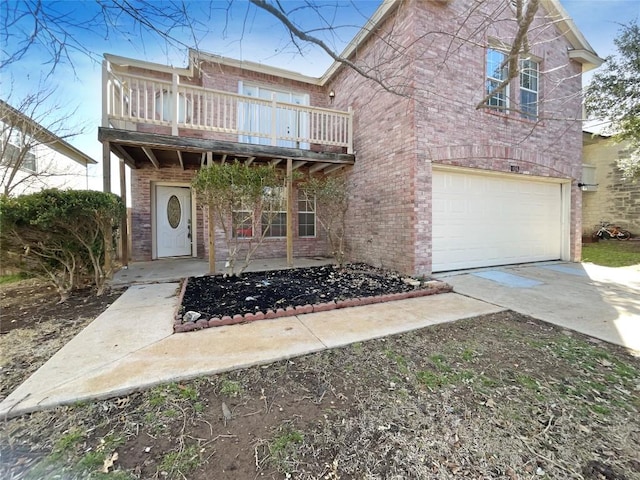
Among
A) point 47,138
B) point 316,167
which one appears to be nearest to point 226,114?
point 316,167

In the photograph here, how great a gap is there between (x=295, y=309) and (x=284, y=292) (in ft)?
2.98

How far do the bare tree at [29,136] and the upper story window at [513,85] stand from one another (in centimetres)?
1124

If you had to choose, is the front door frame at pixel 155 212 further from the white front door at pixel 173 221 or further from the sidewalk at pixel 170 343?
the sidewalk at pixel 170 343

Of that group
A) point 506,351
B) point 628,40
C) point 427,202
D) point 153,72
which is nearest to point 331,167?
point 427,202

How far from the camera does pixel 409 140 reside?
580cm

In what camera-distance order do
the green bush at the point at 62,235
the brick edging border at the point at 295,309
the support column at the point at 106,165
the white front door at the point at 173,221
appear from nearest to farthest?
the brick edging border at the point at 295,309, the green bush at the point at 62,235, the support column at the point at 106,165, the white front door at the point at 173,221

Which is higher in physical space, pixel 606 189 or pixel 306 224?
pixel 606 189

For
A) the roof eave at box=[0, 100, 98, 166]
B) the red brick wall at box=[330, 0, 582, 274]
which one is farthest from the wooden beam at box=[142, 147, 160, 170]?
the red brick wall at box=[330, 0, 582, 274]

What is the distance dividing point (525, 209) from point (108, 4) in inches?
352

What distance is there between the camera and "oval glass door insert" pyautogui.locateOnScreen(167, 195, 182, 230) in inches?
339

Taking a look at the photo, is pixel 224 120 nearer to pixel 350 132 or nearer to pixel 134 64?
pixel 350 132

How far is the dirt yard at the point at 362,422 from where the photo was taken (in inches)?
61.1

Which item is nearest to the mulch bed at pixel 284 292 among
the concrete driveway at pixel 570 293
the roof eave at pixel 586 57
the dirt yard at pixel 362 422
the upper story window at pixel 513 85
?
the concrete driveway at pixel 570 293

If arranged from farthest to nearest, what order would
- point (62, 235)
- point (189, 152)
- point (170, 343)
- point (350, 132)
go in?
point (350, 132), point (189, 152), point (62, 235), point (170, 343)
